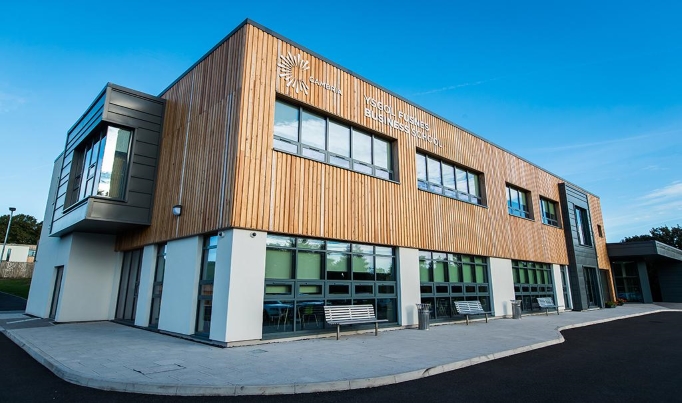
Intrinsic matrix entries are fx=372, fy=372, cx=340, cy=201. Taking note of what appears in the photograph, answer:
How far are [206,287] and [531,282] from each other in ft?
54.5

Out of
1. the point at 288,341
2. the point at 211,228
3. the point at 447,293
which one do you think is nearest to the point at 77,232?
the point at 211,228

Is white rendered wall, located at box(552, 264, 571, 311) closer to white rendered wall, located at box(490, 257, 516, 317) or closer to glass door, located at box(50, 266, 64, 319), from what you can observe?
white rendered wall, located at box(490, 257, 516, 317)

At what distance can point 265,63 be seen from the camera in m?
9.90

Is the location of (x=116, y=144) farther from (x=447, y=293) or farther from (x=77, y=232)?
(x=447, y=293)

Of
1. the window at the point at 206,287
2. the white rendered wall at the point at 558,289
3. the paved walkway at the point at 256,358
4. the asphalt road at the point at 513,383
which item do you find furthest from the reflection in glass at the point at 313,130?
the white rendered wall at the point at 558,289

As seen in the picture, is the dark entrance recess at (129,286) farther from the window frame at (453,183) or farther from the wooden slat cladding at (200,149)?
the window frame at (453,183)

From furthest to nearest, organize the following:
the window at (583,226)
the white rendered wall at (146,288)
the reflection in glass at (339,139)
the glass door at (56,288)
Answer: the window at (583,226) → the glass door at (56,288) → the white rendered wall at (146,288) → the reflection in glass at (339,139)

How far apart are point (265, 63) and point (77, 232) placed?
9874 millimetres

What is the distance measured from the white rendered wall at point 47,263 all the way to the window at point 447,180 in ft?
43.9

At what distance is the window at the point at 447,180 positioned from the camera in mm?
14359

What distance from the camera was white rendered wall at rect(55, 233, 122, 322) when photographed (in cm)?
1313

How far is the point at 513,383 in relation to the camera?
5.72 meters

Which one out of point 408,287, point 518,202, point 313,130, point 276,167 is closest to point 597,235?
point 518,202

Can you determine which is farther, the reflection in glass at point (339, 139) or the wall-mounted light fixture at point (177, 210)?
the reflection in glass at point (339, 139)
